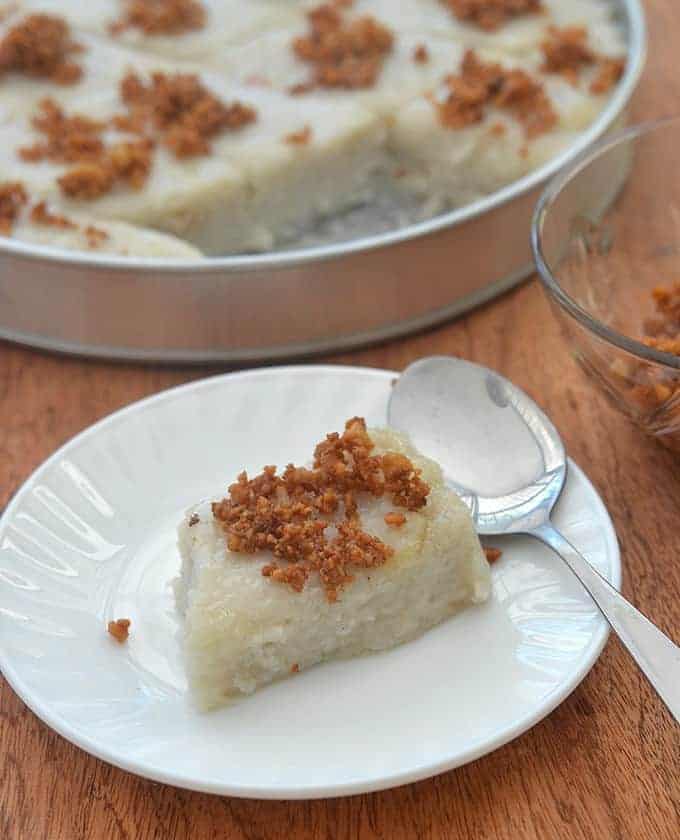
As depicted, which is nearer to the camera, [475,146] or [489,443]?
[489,443]

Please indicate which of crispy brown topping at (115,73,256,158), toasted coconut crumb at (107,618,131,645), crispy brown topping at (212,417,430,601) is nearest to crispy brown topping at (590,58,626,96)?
crispy brown topping at (115,73,256,158)

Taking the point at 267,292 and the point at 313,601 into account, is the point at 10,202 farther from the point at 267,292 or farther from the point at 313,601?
the point at 313,601

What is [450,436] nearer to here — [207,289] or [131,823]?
[207,289]

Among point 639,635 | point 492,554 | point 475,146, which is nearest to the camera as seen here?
point 639,635

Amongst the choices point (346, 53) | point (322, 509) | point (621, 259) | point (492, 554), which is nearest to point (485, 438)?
point (492, 554)

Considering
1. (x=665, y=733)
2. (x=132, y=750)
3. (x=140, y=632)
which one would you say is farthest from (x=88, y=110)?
(x=665, y=733)
